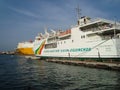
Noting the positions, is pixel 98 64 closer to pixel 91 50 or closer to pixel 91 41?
pixel 91 50

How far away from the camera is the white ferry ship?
24559 millimetres

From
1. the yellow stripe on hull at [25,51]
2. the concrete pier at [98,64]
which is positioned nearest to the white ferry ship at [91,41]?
the concrete pier at [98,64]

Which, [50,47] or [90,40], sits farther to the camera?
[50,47]

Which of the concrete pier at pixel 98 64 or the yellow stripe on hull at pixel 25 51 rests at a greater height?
the yellow stripe on hull at pixel 25 51

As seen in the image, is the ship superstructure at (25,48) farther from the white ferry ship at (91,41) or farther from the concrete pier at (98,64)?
the concrete pier at (98,64)

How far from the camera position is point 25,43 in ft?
267

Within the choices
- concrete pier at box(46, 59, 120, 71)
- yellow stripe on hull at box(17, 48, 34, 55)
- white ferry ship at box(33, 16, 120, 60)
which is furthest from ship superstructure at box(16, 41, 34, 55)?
concrete pier at box(46, 59, 120, 71)

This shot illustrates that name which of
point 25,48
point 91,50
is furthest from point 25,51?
point 91,50

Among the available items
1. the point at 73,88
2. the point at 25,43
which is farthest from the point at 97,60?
the point at 25,43

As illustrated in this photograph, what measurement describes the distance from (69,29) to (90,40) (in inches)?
335

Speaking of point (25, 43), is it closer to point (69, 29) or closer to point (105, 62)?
point (69, 29)

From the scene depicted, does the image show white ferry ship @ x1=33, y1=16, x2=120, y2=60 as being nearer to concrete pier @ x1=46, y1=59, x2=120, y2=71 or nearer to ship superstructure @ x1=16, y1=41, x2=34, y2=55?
concrete pier @ x1=46, y1=59, x2=120, y2=71

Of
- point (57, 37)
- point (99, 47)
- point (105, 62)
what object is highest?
point (57, 37)

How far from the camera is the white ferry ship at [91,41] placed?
2456 centimetres
